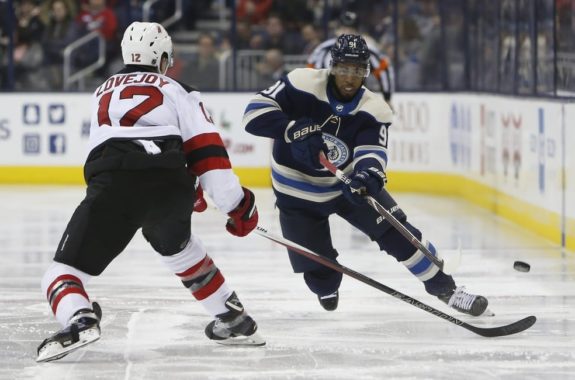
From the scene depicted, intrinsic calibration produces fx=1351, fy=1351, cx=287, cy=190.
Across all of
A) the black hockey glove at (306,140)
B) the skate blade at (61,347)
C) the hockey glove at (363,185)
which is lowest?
the skate blade at (61,347)

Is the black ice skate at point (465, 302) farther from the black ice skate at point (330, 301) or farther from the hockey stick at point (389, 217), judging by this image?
the black ice skate at point (330, 301)

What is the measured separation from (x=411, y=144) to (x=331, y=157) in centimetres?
610

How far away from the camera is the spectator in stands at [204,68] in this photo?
11969 millimetres

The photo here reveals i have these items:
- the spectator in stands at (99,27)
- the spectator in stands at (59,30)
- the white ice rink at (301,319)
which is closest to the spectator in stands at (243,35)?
the spectator in stands at (99,27)

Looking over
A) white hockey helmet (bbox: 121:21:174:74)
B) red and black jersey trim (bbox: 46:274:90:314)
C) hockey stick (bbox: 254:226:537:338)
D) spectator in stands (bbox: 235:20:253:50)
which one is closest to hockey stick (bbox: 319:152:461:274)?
hockey stick (bbox: 254:226:537:338)

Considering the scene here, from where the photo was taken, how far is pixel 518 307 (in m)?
5.64

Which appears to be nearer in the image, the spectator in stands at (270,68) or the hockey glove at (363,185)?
the hockey glove at (363,185)

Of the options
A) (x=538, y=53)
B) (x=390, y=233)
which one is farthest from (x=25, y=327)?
(x=538, y=53)

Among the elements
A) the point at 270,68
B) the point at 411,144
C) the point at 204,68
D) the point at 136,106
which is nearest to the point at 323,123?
the point at 136,106

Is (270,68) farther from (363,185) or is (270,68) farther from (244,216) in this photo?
(244,216)

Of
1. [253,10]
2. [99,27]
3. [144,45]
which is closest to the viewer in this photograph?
[144,45]

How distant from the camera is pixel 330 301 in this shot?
5422 millimetres

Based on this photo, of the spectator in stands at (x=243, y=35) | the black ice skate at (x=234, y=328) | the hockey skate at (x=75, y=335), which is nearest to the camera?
the hockey skate at (x=75, y=335)

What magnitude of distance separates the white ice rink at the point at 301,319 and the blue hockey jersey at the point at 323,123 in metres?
0.57
